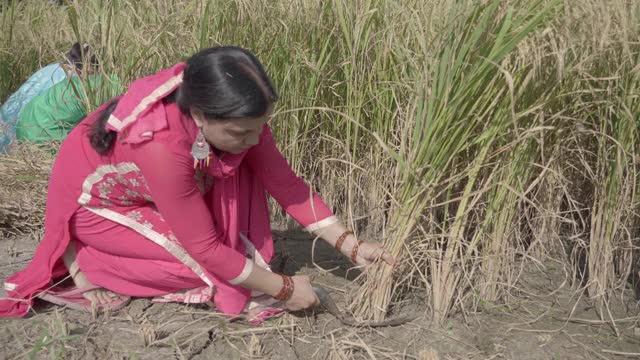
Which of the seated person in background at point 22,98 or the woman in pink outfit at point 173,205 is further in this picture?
the seated person in background at point 22,98

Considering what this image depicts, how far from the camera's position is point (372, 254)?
1918mm

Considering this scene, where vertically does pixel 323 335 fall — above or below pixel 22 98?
below

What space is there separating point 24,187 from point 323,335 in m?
1.57

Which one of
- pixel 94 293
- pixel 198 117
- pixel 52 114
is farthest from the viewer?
pixel 52 114

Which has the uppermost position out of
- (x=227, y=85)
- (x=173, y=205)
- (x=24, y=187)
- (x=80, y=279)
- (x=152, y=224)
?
(x=227, y=85)

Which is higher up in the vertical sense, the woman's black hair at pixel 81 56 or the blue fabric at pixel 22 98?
the woman's black hair at pixel 81 56

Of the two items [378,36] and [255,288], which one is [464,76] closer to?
[378,36]

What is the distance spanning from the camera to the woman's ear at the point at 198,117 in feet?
5.34

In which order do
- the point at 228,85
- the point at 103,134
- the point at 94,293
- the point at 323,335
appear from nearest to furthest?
the point at 228,85 → the point at 103,134 → the point at 323,335 → the point at 94,293

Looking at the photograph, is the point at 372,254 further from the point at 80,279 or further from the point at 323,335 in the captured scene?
the point at 80,279

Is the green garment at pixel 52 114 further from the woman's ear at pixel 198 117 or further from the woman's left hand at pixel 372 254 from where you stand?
the woman's left hand at pixel 372 254

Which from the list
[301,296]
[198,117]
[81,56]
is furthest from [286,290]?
[81,56]

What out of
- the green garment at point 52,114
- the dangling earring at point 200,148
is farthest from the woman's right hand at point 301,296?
the green garment at point 52,114

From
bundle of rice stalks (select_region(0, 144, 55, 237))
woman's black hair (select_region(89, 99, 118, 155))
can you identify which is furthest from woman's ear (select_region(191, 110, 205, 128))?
bundle of rice stalks (select_region(0, 144, 55, 237))
